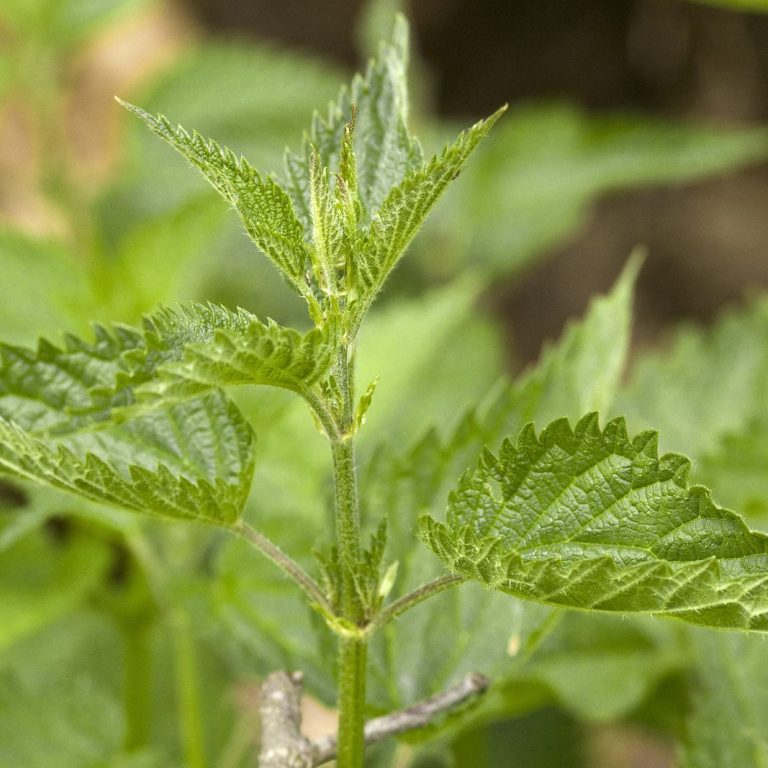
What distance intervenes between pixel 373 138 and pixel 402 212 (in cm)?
19

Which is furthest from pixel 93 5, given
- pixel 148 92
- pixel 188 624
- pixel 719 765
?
pixel 719 765

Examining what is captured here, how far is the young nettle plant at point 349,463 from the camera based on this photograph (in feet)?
2.32

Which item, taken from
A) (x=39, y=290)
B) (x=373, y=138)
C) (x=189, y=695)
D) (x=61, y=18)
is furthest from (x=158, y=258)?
(x=61, y=18)

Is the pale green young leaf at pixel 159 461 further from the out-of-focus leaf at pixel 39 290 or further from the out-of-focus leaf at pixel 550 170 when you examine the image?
the out-of-focus leaf at pixel 550 170

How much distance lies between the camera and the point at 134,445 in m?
0.96

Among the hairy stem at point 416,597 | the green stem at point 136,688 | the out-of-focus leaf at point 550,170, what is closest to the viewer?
the hairy stem at point 416,597

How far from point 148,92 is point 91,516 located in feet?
4.87

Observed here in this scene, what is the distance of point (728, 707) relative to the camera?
3.94 ft

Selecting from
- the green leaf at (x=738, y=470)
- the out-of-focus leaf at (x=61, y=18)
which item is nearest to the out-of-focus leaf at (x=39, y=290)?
the green leaf at (x=738, y=470)

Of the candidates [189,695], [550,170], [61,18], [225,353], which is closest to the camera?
[225,353]

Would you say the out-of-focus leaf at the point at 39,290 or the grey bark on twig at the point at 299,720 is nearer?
the grey bark on twig at the point at 299,720

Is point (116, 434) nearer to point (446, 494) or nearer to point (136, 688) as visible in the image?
point (446, 494)

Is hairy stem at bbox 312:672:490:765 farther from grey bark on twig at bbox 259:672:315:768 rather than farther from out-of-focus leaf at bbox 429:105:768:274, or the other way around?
out-of-focus leaf at bbox 429:105:768:274

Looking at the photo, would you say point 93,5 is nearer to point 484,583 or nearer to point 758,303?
point 758,303
